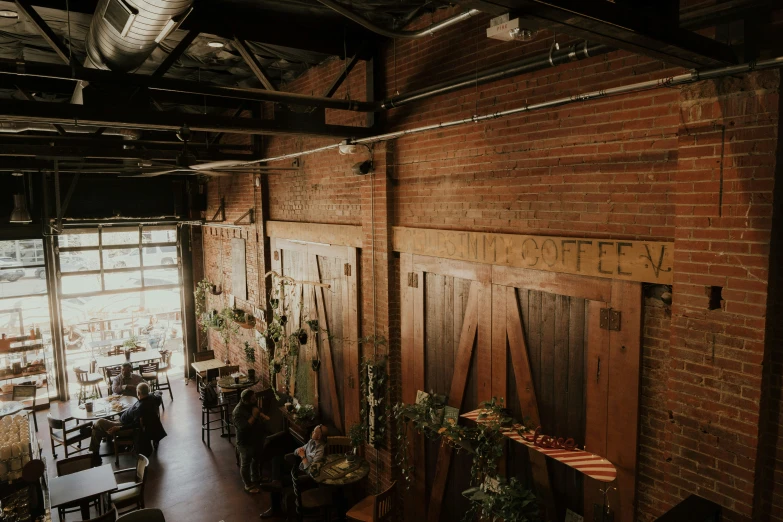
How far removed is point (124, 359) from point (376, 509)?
852cm

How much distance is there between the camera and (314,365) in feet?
26.7

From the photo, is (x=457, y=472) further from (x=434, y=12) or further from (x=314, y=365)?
(x=434, y=12)

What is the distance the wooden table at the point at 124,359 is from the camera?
11.6 metres

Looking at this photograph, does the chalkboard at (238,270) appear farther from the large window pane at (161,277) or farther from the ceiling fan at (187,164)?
the large window pane at (161,277)

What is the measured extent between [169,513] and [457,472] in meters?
4.48

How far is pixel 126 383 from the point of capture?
35.2ft

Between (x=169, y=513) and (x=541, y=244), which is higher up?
(x=541, y=244)

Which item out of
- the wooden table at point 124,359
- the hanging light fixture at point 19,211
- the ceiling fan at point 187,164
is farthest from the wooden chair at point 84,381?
the ceiling fan at point 187,164

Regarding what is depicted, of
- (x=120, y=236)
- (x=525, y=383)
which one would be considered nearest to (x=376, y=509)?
(x=525, y=383)

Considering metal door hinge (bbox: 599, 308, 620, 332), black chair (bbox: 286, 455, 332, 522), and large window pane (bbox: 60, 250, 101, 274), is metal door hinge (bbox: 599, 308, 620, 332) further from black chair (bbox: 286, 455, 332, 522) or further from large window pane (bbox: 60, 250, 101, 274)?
large window pane (bbox: 60, 250, 101, 274)

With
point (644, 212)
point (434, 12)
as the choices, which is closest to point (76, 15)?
point (434, 12)

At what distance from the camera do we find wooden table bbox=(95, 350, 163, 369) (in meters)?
11.6

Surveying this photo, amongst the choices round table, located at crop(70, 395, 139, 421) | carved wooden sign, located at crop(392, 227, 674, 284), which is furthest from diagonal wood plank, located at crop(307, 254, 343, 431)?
round table, located at crop(70, 395, 139, 421)

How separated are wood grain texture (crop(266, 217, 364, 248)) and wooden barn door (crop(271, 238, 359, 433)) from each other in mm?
112
